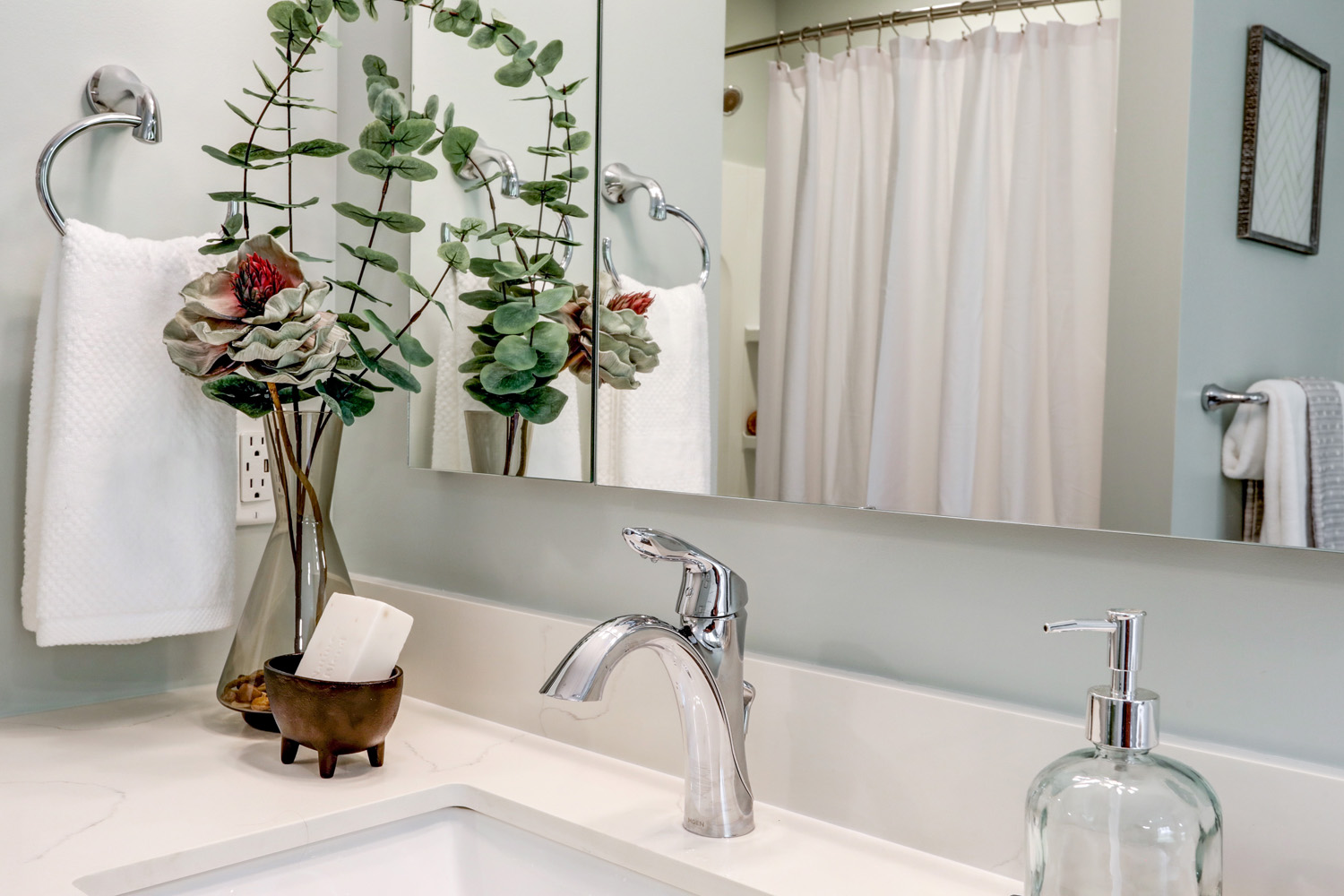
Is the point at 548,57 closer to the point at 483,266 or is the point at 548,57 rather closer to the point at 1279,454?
the point at 483,266

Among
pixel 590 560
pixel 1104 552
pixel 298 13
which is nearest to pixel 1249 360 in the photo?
pixel 1104 552

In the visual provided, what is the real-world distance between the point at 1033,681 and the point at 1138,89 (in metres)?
0.41

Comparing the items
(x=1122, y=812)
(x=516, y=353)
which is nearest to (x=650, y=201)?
(x=516, y=353)

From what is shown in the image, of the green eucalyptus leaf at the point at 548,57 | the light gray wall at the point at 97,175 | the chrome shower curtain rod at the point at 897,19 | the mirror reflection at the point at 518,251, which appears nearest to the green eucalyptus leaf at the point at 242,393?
the light gray wall at the point at 97,175

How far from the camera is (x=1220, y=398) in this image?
0.64 meters

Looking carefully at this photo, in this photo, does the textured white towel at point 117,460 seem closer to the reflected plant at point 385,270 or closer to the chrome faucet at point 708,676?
the reflected plant at point 385,270

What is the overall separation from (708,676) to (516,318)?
17.8 inches

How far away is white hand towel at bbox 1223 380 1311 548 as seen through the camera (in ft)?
2.03

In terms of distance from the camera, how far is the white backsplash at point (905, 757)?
629mm

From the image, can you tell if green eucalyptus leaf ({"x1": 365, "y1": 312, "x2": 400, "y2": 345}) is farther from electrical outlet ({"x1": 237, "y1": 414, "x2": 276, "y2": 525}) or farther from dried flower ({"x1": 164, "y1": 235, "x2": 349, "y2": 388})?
electrical outlet ({"x1": 237, "y1": 414, "x2": 276, "y2": 525})

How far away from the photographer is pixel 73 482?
38.8 inches

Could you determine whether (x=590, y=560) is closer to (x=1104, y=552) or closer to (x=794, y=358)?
(x=794, y=358)

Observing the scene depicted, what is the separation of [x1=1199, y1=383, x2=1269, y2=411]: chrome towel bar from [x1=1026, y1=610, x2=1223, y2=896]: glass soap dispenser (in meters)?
0.15

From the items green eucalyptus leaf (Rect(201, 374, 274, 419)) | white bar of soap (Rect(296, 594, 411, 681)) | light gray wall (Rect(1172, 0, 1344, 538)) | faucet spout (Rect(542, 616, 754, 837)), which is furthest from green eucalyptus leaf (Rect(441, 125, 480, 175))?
light gray wall (Rect(1172, 0, 1344, 538))
